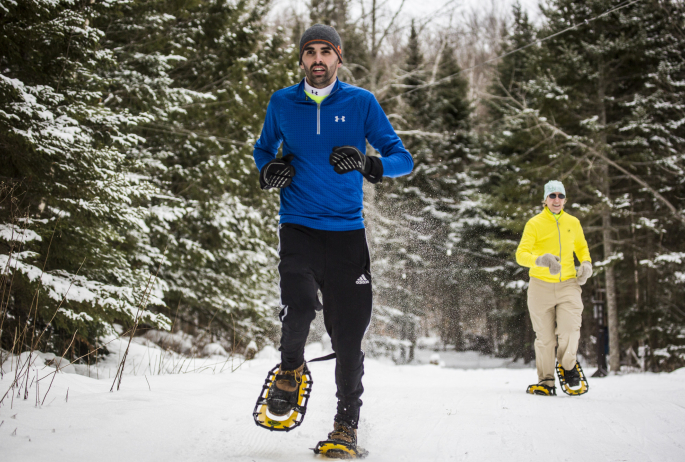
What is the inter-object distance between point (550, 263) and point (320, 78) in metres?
3.14

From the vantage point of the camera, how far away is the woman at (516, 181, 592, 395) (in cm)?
469

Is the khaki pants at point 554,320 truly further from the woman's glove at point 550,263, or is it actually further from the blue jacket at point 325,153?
the blue jacket at point 325,153

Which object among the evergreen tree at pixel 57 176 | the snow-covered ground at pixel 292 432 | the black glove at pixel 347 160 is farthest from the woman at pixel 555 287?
the evergreen tree at pixel 57 176

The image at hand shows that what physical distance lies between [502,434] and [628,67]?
14.5 meters

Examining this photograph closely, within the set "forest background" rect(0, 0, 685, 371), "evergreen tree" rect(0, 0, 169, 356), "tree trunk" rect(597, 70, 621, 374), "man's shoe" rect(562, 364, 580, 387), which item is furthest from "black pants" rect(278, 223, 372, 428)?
"tree trunk" rect(597, 70, 621, 374)

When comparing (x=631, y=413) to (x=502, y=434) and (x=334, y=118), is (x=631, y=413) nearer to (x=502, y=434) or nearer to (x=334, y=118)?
(x=502, y=434)

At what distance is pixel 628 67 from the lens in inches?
533

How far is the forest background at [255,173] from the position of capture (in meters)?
4.84

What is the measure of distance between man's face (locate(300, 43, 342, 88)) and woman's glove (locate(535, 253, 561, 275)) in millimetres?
3072

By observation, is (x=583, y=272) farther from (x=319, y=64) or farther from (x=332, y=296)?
(x=319, y=64)

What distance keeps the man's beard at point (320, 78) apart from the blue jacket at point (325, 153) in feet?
0.22

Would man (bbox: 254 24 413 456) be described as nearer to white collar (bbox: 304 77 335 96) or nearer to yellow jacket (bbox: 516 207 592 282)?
white collar (bbox: 304 77 335 96)

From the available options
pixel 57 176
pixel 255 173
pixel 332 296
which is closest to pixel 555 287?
pixel 332 296

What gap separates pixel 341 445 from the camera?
215cm
